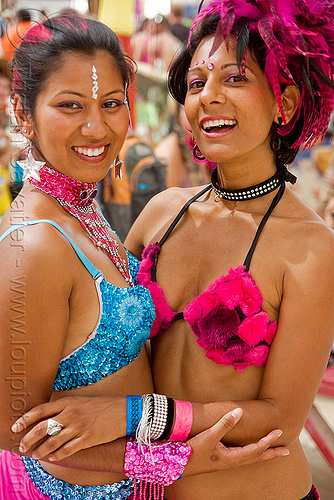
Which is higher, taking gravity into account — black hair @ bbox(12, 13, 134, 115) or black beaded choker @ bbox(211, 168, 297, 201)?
black hair @ bbox(12, 13, 134, 115)

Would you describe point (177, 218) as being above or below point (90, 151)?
below

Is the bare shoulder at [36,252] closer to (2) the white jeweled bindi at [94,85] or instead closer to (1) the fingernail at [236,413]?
(2) the white jeweled bindi at [94,85]

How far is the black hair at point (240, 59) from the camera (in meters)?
1.63

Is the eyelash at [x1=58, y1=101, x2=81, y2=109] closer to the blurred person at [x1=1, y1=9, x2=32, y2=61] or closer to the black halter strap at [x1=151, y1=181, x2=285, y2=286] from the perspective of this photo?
the blurred person at [x1=1, y1=9, x2=32, y2=61]

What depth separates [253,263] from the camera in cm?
169

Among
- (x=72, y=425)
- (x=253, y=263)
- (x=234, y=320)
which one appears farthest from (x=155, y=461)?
(x=253, y=263)

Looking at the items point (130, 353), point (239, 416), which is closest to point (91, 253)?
point (130, 353)

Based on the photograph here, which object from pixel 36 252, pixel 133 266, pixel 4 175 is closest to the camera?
pixel 36 252

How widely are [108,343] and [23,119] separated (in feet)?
2.38

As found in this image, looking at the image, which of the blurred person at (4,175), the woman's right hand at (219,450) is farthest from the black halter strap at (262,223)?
the blurred person at (4,175)

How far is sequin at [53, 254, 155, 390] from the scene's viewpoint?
5.05 feet

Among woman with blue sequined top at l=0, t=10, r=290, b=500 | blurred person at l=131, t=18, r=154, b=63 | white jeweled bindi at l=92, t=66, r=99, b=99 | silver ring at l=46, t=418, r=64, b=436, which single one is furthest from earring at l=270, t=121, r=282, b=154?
blurred person at l=131, t=18, r=154, b=63

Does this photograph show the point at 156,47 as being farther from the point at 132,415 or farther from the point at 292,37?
the point at 132,415

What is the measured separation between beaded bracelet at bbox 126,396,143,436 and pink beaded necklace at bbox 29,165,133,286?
1.41 feet
